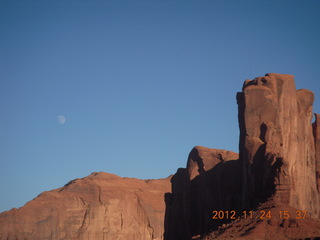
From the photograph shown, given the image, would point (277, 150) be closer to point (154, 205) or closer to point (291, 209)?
point (291, 209)

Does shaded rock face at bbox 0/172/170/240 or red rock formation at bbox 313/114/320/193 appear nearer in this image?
red rock formation at bbox 313/114/320/193

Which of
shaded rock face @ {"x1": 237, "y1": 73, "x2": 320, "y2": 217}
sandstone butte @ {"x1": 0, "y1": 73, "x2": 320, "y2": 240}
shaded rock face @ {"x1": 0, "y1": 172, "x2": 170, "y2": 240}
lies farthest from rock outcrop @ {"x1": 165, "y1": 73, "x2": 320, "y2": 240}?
shaded rock face @ {"x1": 0, "y1": 172, "x2": 170, "y2": 240}

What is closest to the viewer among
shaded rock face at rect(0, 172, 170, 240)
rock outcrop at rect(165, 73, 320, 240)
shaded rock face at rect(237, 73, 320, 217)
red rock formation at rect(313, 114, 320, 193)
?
rock outcrop at rect(165, 73, 320, 240)

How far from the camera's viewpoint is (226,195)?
94.0 meters

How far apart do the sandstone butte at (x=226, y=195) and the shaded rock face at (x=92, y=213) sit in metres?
0.16

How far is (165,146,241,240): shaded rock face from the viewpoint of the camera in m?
95.1

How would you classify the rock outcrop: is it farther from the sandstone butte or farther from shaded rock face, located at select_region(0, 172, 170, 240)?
shaded rock face, located at select_region(0, 172, 170, 240)

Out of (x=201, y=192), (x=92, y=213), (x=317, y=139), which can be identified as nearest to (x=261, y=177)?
(x=201, y=192)

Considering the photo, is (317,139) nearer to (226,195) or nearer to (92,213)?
(226,195)

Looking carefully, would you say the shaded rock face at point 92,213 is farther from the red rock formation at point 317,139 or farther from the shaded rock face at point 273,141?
the shaded rock face at point 273,141

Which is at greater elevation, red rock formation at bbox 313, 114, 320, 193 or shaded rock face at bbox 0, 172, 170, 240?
red rock formation at bbox 313, 114, 320, 193

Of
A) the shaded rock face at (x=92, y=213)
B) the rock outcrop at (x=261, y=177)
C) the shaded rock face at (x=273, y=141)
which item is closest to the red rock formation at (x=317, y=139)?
the rock outcrop at (x=261, y=177)

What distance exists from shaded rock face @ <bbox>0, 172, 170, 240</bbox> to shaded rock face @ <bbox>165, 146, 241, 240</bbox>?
11.4 ft

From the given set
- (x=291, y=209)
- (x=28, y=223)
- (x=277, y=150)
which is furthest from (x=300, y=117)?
(x=28, y=223)
